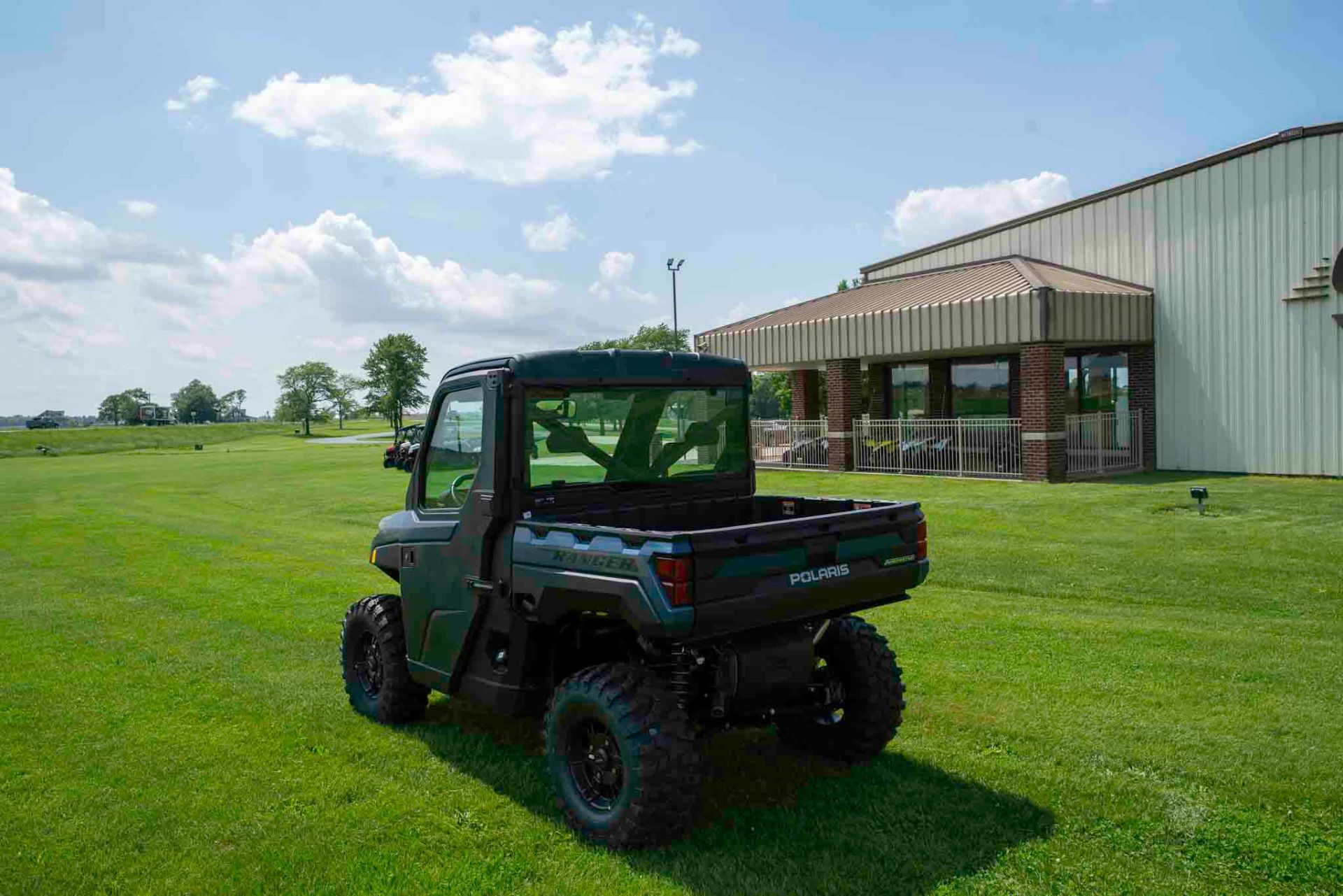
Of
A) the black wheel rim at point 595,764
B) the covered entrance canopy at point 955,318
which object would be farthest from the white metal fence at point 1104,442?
the black wheel rim at point 595,764

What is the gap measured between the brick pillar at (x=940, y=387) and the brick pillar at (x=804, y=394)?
4436 mm

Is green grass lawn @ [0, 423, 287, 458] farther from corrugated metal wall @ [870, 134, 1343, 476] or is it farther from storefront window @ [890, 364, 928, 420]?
corrugated metal wall @ [870, 134, 1343, 476]

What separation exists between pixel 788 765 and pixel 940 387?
23.3 m

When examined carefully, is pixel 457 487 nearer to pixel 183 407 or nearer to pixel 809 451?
pixel 809 451

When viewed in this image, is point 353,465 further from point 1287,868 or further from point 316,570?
point 1287,868

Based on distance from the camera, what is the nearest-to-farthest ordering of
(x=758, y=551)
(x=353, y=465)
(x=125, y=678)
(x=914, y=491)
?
(x=758, y=551), (x=125, y=678), (x=914, y=491), (x=353, y=465)

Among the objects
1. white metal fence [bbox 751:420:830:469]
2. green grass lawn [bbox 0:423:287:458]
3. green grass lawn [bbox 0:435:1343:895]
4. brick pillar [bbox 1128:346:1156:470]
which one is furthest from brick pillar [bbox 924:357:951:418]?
green grass lawn [bbox 0:423:287:458]

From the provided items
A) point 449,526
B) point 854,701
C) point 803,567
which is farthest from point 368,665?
point 803,567

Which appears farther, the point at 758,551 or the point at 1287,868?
the point at 758,551

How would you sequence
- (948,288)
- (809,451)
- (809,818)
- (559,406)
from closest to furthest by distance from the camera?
(809,818) → (559,406) → (948,288) → (809,451)

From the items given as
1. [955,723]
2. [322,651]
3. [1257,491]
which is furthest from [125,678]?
[1257,491]

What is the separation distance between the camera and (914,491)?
64.8 ft

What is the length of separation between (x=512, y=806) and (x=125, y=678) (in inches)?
170

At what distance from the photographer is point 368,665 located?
6684 millimetres
